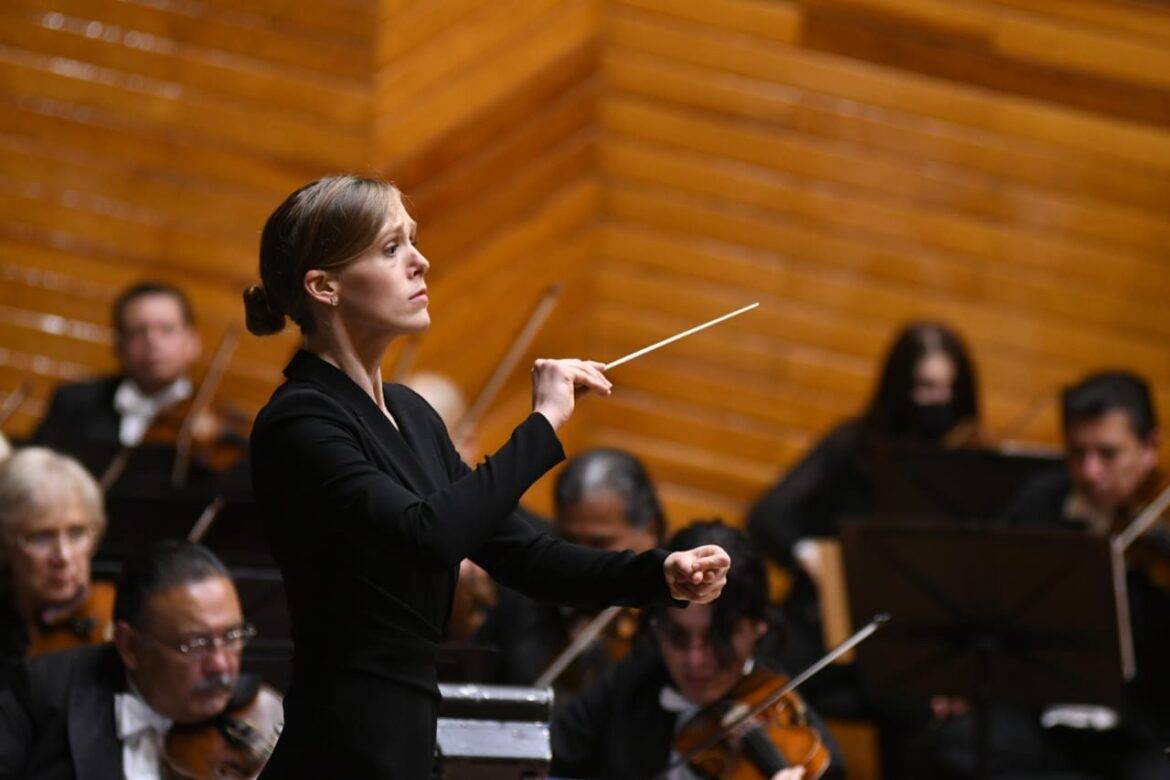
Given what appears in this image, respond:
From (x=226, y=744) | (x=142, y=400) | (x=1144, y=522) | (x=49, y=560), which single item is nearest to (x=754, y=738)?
(x=226, y=744)

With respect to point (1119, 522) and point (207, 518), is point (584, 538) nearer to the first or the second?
point (207, 518)

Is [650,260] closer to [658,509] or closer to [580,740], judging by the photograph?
[658,509]

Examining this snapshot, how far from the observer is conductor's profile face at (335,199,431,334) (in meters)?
1.63

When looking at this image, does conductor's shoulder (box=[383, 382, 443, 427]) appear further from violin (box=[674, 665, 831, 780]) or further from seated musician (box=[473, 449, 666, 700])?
seated musician (box=[473, 449, 666, 700])

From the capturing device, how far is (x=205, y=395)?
3947 mm

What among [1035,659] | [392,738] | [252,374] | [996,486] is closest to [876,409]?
[996,486]

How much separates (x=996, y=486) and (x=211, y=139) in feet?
6.02

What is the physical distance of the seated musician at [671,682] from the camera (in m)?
2.47

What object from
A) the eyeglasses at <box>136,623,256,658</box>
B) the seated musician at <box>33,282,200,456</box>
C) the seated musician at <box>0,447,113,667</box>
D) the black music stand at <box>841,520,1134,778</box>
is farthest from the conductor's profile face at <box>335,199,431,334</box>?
the seated musician at <box>33,282,200,456</box>

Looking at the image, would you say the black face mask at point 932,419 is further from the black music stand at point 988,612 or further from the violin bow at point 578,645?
the violin bow at point 578,645

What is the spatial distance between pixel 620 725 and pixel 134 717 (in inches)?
26.4

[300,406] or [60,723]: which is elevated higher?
[300,406]

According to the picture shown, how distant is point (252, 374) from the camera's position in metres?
4.16

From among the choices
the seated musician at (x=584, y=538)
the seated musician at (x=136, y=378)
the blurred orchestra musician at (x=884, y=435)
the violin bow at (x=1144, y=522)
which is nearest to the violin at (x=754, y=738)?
the seated musician at (x=584, y=538)
